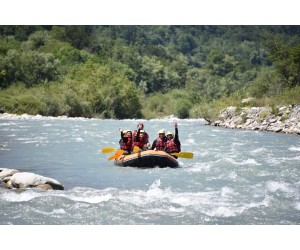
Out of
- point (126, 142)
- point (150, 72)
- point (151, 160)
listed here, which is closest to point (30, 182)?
point (151, 160)

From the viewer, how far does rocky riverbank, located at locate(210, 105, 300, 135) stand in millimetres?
22516

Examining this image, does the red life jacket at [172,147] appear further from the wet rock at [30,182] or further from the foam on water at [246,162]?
the wet rock at [30,182]

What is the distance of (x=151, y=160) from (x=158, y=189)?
7.97 ft

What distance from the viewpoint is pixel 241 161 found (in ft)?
43.1

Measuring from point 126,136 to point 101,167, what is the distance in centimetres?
99

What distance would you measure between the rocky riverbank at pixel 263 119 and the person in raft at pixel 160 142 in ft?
34.1

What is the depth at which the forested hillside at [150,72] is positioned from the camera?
2905 cm

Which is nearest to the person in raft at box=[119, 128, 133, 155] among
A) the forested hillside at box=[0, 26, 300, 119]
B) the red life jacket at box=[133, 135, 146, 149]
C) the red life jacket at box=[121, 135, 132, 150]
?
the red life jacket at box=[121, 135, 132, 150]

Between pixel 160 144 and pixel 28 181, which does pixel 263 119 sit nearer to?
pixel 160 144

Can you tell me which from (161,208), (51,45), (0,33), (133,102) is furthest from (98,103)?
(161,208)

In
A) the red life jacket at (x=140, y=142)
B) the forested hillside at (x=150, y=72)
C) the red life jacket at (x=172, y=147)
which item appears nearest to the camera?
the red life jacket at (x=172, y=147)

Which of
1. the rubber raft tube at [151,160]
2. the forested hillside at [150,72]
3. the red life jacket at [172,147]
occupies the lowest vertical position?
the rubber raft tube at [151,160]

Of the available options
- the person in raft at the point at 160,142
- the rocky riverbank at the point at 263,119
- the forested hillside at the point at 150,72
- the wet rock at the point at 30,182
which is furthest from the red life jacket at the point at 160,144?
the rocky riverbank at the point at 263,119
